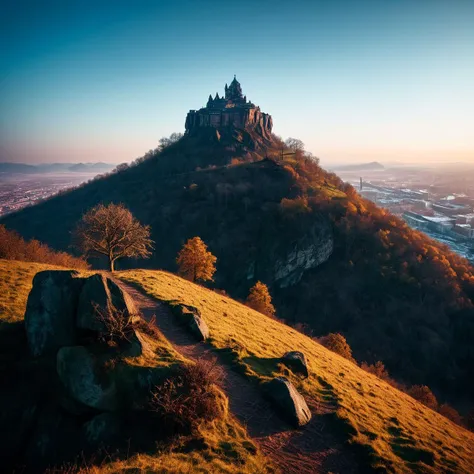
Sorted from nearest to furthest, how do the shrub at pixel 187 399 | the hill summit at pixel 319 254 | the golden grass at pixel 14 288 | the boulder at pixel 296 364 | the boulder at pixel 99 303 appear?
the shrub at pixel 187 399 < the boulder at pixel 99 303 < the golden grass at pixel 14 288 < the boulder at pixel 296 364 < the hill summit at pixel 319 254

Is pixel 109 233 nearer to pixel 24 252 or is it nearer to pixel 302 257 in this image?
pixel 24 252

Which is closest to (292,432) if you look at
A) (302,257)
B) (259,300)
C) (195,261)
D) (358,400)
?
(358,400)

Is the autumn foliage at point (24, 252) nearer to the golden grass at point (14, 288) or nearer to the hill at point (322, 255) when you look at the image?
the golden grass at point (14, 288)

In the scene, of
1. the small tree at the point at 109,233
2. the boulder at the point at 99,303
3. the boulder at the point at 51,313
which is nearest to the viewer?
the boulder at the point at 51,313

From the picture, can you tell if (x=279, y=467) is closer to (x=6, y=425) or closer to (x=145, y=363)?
(x=145, y=363)

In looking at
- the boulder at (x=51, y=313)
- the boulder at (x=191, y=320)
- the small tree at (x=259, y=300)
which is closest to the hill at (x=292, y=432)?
the boulder at (x=191, y=320)

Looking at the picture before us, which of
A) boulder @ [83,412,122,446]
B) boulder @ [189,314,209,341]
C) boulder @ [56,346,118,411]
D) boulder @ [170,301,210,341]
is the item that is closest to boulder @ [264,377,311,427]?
boulder @ [189,314,209,341]
